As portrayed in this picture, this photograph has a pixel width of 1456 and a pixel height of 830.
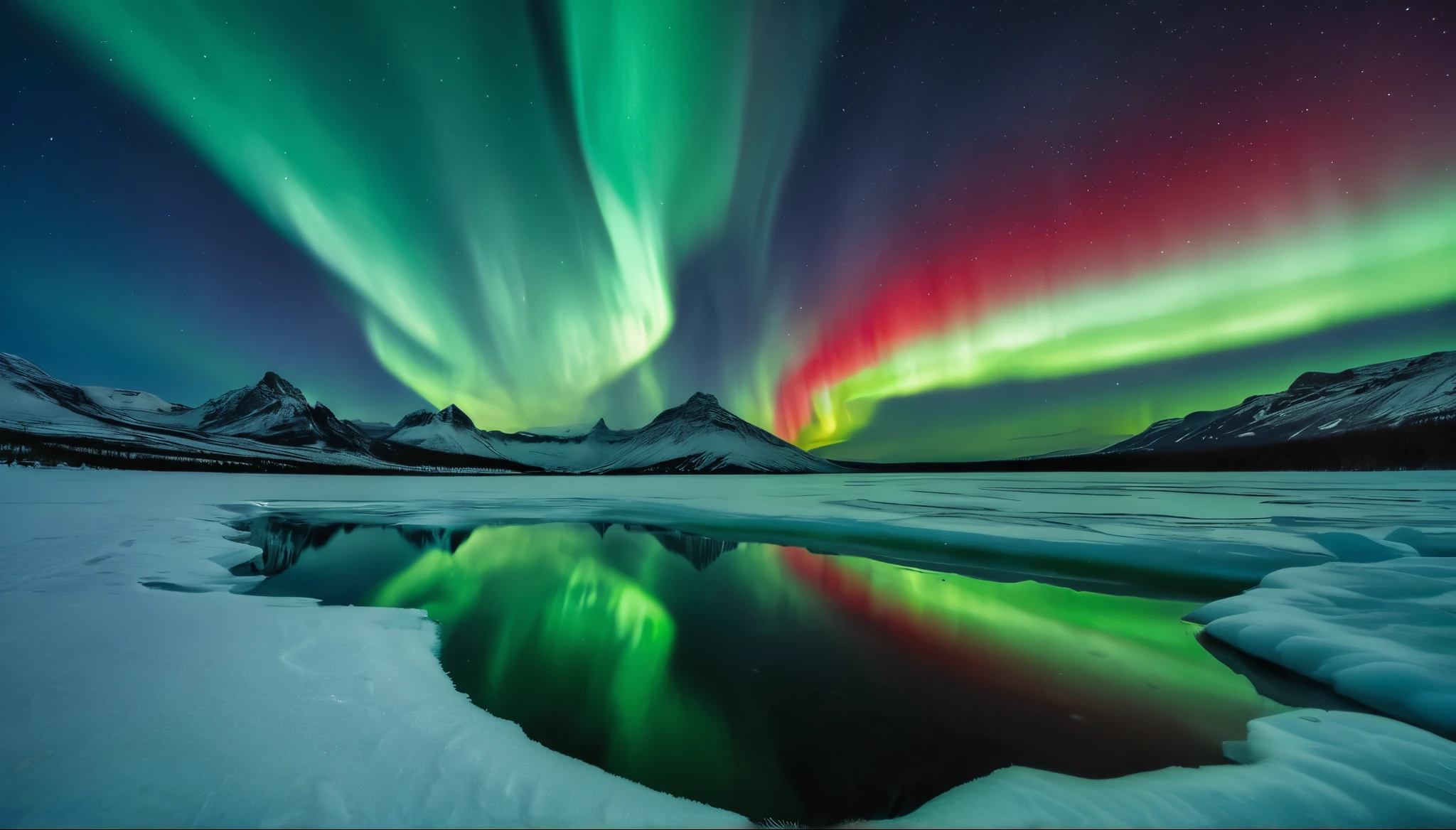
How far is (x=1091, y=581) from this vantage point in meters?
13.5

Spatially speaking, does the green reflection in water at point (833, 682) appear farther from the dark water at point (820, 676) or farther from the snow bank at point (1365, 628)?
the snow bank at point (1365, 628)

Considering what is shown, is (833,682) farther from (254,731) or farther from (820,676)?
(254,731)

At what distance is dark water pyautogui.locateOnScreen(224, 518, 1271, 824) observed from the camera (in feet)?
17.9

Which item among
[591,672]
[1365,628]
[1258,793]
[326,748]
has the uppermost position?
[1365,628]

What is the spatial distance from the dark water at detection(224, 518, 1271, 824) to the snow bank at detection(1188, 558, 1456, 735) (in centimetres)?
98

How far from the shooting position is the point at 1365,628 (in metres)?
8.02

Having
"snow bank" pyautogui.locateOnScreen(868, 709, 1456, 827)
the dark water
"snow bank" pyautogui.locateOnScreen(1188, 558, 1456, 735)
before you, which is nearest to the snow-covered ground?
"snow bank" pyautogui.locateOnScreen(868, 709, 1456, 827)

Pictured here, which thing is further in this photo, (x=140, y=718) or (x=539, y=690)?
(x=539, y=690)

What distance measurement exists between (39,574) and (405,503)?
32019mm

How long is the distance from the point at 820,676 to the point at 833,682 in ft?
0.98

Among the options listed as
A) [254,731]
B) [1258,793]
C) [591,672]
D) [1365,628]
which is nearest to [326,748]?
[254,731]

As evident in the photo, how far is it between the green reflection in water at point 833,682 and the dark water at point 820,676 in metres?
0.04

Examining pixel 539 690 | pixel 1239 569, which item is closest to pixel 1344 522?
pixel 1239 569

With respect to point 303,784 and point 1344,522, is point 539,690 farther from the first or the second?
point 1344,522
